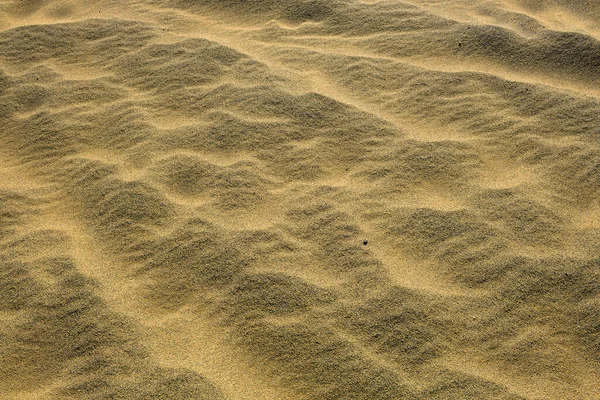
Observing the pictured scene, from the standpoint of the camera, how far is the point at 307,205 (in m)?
2.10

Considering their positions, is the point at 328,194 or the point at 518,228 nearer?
the point at 518,228

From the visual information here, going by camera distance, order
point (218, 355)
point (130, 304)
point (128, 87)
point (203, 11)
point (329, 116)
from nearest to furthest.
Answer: point (218, 355) < point (130, 304) < point (329, 116) < point (128, 87) < point (203, 11)

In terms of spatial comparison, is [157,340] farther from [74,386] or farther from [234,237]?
[234,237]

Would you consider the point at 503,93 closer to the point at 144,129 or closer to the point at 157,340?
the point at 144,129

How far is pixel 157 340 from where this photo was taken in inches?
66.2

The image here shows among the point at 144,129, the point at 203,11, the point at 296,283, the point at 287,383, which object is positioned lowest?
the point at 287,383

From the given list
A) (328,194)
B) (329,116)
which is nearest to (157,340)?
(328,194)

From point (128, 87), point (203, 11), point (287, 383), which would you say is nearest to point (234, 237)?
point (287, 383)

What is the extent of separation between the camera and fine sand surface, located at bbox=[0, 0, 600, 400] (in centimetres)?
162

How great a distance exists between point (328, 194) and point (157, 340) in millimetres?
853

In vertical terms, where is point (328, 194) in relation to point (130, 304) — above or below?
above

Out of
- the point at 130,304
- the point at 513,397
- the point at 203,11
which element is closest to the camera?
the point at 513,397

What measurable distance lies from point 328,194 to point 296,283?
1.51 ft

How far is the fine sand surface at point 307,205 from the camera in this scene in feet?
5.32
